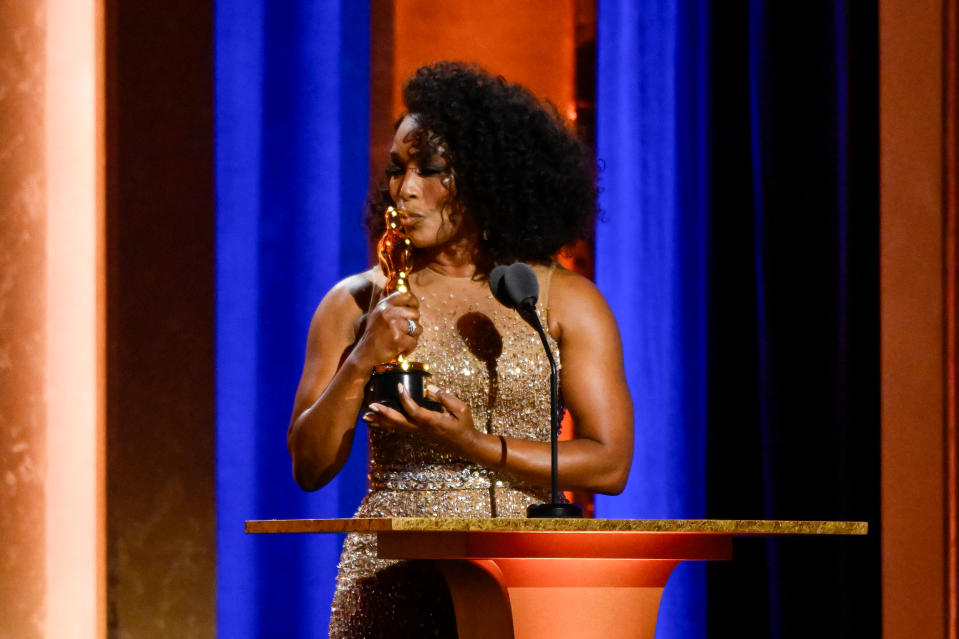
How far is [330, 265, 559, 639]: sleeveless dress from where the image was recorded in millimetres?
2125

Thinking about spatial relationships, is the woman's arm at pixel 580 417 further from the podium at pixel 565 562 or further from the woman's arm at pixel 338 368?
the podium at pixel 565 562

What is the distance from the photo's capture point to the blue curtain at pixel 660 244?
3283mm

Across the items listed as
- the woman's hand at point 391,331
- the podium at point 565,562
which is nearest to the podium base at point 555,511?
the podium at point 565,562

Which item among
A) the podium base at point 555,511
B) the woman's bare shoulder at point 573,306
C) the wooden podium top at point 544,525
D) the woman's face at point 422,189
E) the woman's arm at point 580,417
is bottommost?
the podium base at point 555,511

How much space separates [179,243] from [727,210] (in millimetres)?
1378

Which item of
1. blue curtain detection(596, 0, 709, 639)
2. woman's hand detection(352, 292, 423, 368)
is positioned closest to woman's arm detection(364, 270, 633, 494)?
woman's hand detection(352, 292, 423, 368)

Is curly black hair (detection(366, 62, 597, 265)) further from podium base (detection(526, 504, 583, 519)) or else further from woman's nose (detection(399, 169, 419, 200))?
podium base (detection(526, 504, 583, 519))

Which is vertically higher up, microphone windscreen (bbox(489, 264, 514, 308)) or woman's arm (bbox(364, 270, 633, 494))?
microphone windscreen (bbox(489, 264, 514, 308))

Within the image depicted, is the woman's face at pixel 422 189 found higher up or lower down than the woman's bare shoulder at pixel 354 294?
higher up

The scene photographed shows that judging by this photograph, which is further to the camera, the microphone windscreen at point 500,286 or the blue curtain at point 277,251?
the blue curtain at point 277,251

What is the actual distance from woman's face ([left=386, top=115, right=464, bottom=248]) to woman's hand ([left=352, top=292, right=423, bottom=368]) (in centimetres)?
28

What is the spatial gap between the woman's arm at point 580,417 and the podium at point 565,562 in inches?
13.2

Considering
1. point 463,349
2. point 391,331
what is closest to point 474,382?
point 463,349

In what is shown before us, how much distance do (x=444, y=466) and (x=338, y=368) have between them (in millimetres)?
271
